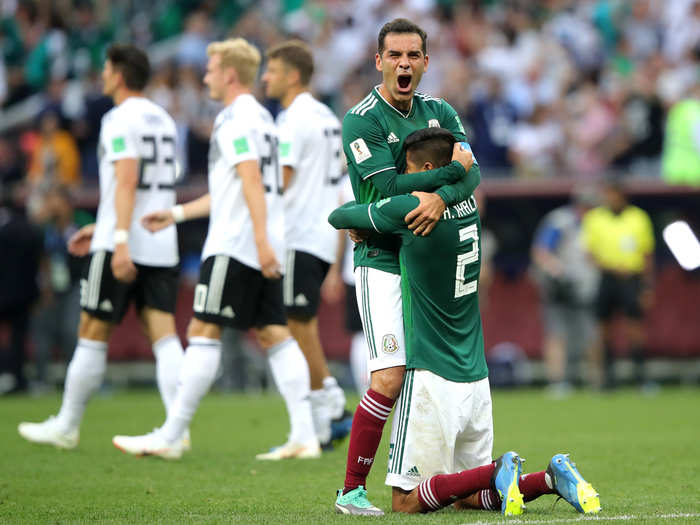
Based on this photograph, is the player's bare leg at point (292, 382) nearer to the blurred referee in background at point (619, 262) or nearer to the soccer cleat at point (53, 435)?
the soccer cleat at point (53, 435)

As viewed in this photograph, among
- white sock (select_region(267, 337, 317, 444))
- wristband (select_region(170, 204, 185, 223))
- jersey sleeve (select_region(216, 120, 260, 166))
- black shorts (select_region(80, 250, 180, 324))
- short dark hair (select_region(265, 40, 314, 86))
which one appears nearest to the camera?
jersey sleeve (select_region(216, 120, 260, 166))

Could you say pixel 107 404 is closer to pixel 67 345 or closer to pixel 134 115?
pixel 67 345

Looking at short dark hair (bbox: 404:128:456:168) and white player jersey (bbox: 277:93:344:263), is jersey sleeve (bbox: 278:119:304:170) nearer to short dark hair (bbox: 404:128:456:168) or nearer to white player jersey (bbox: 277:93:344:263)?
white player jersey (bbox: 277:93:344:263)

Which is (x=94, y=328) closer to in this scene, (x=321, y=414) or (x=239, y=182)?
(x=239, y=182)

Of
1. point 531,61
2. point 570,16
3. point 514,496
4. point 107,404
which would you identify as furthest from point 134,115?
point 570,16

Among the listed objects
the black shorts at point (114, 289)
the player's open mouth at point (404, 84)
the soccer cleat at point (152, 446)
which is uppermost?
the player's open mouth at point (404, 84)

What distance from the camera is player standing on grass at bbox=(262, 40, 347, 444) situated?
28.7 ft

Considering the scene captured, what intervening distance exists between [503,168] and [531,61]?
234cm

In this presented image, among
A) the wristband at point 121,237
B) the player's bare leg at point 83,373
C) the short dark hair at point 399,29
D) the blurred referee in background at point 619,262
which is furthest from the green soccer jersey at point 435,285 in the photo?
the blurred referee in background at point 619,262

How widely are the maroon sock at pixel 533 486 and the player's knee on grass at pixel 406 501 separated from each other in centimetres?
47

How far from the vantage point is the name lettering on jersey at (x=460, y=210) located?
5789mm

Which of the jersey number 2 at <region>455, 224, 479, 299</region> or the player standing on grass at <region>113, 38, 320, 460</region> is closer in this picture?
the jersey number 2 at <region>455, 224, 479, 299</region>

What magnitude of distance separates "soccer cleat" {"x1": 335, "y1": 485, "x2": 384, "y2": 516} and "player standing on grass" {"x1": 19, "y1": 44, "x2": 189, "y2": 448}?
10.00 feet

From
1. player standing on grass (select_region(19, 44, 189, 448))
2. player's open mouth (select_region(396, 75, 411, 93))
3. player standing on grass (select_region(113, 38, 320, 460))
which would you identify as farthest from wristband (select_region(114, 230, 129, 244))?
player's open mouth (select_region(396, 75, 411, 93))
